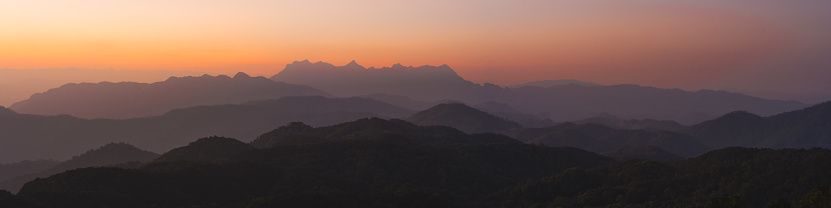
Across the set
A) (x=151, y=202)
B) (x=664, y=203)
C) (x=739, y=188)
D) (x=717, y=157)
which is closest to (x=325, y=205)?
(x=151, y=202)

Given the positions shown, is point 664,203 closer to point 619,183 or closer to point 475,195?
point 619,183

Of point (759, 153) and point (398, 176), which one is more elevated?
point (759, 153)

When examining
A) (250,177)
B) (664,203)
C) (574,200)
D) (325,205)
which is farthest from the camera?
(250,177)

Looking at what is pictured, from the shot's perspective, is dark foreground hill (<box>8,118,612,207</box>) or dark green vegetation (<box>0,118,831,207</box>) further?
dark green vegetation (<box>0,118,831,207</box>)

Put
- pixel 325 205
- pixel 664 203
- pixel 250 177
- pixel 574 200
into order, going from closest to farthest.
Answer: pixel 325 205
pixel 664 203
pixel 574 200
pixel 250 177

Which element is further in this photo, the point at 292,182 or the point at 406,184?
the point at 406,184

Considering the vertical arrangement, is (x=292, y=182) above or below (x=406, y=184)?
above

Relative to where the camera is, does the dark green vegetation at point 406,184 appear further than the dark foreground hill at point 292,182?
Yes

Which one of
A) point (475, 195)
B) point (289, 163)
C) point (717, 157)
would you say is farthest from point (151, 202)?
point (717, 157)

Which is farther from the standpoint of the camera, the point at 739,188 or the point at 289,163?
the point at 289,163

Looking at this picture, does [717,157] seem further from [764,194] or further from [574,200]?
[574,200]
